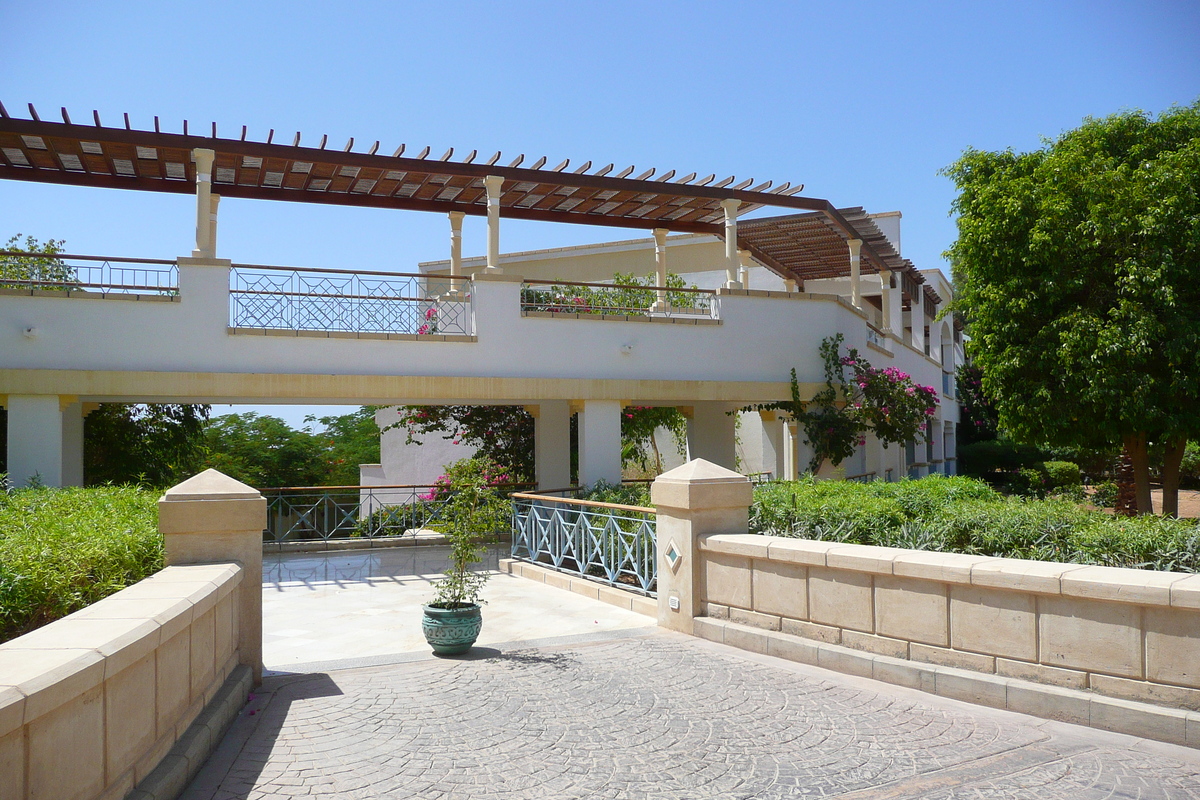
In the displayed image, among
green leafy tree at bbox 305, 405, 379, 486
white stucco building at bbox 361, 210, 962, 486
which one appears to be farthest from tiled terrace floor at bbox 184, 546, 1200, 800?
green leafy tree at bbox 305, 405, 379, 486

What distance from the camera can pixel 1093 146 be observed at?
16109 millimetres

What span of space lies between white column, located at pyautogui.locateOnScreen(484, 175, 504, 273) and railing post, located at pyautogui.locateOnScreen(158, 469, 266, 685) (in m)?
7.83

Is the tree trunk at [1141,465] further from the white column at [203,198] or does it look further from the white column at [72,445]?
the white column at [72,445]

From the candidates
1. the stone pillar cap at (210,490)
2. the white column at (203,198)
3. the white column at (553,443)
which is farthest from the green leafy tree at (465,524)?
the white column at (553,443)

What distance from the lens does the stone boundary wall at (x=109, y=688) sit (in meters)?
3.04

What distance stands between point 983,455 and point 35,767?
1324 inches

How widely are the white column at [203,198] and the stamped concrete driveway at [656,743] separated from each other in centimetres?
766

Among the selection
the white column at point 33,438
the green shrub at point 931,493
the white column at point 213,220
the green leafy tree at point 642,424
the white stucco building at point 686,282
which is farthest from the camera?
the white stucco building at point 686,282

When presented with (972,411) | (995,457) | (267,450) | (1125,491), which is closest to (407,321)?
(267,450)

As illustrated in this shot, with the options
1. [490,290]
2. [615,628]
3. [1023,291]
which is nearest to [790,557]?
[615,628]

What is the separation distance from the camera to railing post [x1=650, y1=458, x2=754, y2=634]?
7609 mm

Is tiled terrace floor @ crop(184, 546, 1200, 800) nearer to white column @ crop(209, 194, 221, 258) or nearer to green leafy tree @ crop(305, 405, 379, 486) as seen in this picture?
white column @ crop(209, 194, 221, 258)

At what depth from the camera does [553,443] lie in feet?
54.2

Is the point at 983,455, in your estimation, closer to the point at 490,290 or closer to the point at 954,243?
the point at 954,243
